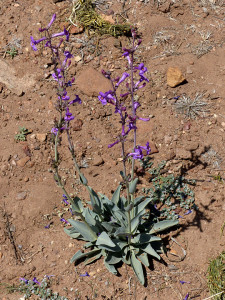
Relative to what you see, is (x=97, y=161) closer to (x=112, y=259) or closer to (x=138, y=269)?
(x=112, y=259)

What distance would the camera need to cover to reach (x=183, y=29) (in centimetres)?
648

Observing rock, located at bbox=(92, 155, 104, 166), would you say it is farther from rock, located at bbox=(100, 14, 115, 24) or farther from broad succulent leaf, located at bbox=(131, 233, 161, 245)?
rock, located at bbox=(100, 14, 115, 24)

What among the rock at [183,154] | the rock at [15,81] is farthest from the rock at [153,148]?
the rock at [15,81]

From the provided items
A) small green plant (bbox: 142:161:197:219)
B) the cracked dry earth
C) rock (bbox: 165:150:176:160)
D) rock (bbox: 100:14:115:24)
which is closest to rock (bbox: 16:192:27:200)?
the cracked dry earth

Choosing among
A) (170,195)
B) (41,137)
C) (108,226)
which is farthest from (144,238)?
(41,137)

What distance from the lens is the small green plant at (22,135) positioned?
5527 millimetres

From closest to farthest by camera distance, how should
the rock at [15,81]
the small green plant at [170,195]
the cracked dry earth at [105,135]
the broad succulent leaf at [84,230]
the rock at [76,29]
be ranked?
the broad succulent leaf at [84,230] < the cracked dry earth at [105,135] < the small green plant at [170,195] < the rock at [15,81] < the rock at [76,29]

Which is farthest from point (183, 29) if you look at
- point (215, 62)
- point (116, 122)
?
point (116, 122)

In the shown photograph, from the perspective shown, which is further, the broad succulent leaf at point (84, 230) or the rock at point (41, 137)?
the rock at point (41, 137)

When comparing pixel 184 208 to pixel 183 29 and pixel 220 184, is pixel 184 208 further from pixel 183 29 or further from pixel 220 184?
pixel 183 29

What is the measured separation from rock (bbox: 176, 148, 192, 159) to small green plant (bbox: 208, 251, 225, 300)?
1.45 metres

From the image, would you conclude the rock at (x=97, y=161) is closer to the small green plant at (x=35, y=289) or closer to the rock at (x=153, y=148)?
the rock at (x=153, y=148)

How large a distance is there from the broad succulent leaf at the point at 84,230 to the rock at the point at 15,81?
2806mm

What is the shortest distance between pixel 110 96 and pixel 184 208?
240cm
